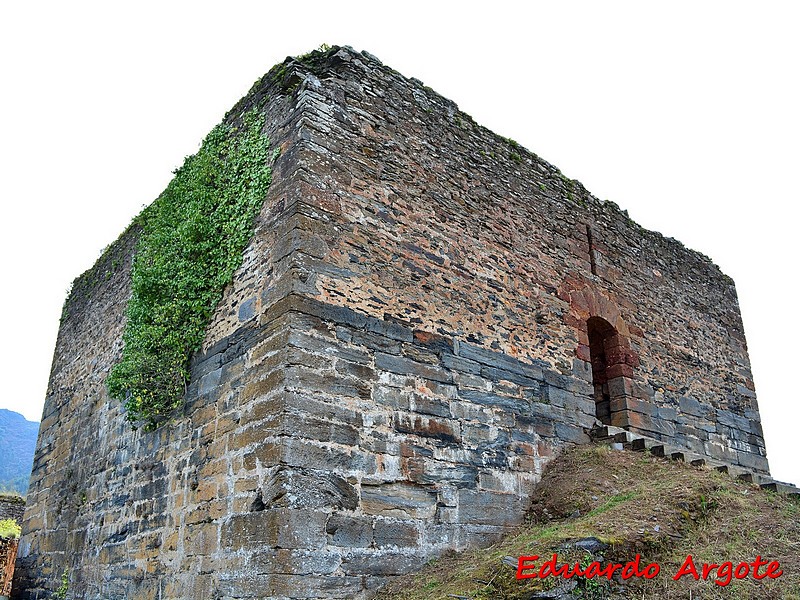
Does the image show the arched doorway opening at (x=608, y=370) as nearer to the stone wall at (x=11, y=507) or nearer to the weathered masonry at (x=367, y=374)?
the weathered masonry at (x=367, y=374)

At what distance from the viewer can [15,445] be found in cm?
5409

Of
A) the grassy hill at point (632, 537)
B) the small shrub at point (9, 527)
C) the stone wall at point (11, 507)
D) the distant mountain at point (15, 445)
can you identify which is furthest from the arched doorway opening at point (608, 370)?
the distant mountain at point (15, 445)

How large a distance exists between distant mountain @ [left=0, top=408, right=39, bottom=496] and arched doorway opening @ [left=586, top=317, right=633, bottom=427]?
43.8m

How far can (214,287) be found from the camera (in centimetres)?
724

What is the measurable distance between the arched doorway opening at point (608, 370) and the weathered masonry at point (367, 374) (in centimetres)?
3

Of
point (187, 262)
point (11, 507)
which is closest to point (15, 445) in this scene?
point (11, 507)

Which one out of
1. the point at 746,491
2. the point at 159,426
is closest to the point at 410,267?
the point at 159,426

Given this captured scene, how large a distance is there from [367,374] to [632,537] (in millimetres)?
2592

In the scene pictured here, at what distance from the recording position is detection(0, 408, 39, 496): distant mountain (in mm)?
48463

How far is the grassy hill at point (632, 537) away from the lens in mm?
5137

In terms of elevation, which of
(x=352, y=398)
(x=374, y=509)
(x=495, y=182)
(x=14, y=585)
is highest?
(x=495, y=182)

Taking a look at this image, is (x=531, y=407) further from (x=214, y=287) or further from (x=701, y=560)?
(x=214, y=287)

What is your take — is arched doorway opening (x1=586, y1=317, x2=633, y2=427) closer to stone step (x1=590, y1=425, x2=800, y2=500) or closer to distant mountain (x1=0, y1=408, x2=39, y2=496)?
stone step (x1=590, y1=425, x2=800, y2=500)

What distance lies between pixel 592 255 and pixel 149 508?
654 cm
